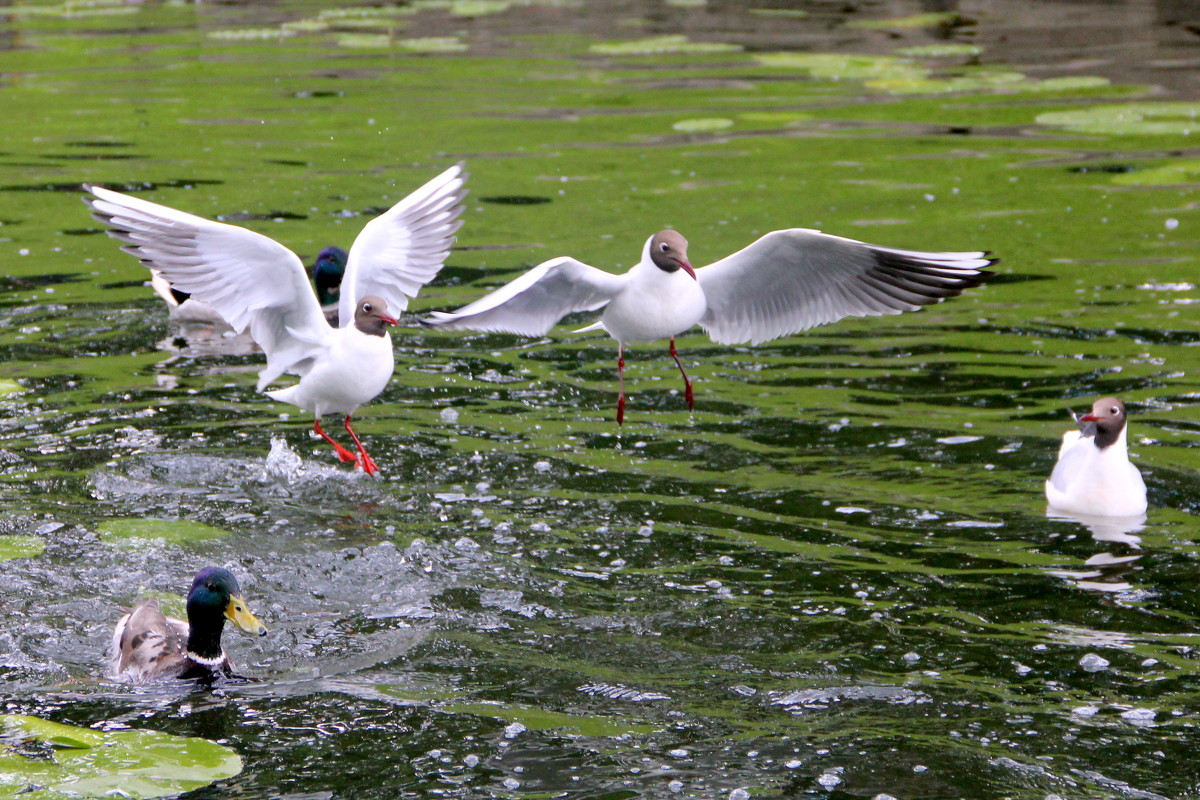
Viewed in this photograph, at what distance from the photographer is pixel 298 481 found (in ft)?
29.5

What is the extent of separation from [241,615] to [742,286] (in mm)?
4339

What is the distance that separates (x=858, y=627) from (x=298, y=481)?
380 cm

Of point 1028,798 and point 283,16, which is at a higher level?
point 283,16

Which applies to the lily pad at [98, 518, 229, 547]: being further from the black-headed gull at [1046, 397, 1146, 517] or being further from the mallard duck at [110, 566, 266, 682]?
the black-headed gull at [1046, 397, 1146, 517]

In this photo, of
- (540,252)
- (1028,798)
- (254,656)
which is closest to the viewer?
(1028,798)

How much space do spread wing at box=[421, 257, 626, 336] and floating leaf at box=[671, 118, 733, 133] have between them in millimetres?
12160

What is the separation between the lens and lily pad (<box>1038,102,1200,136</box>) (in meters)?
19.8

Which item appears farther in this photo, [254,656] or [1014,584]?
[1014,584]

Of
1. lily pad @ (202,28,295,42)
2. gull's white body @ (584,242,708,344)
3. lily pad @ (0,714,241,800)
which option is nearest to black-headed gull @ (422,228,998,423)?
gull's white body @ (584,242,708,344)

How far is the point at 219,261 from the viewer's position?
26.1 feet

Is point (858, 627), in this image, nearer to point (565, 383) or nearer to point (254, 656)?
point (254, 656)

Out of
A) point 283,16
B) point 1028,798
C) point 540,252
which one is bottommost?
point 1028,798

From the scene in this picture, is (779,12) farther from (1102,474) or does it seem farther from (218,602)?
(218,602)

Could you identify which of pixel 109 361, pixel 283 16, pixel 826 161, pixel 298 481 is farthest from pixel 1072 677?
pixel 283 16
